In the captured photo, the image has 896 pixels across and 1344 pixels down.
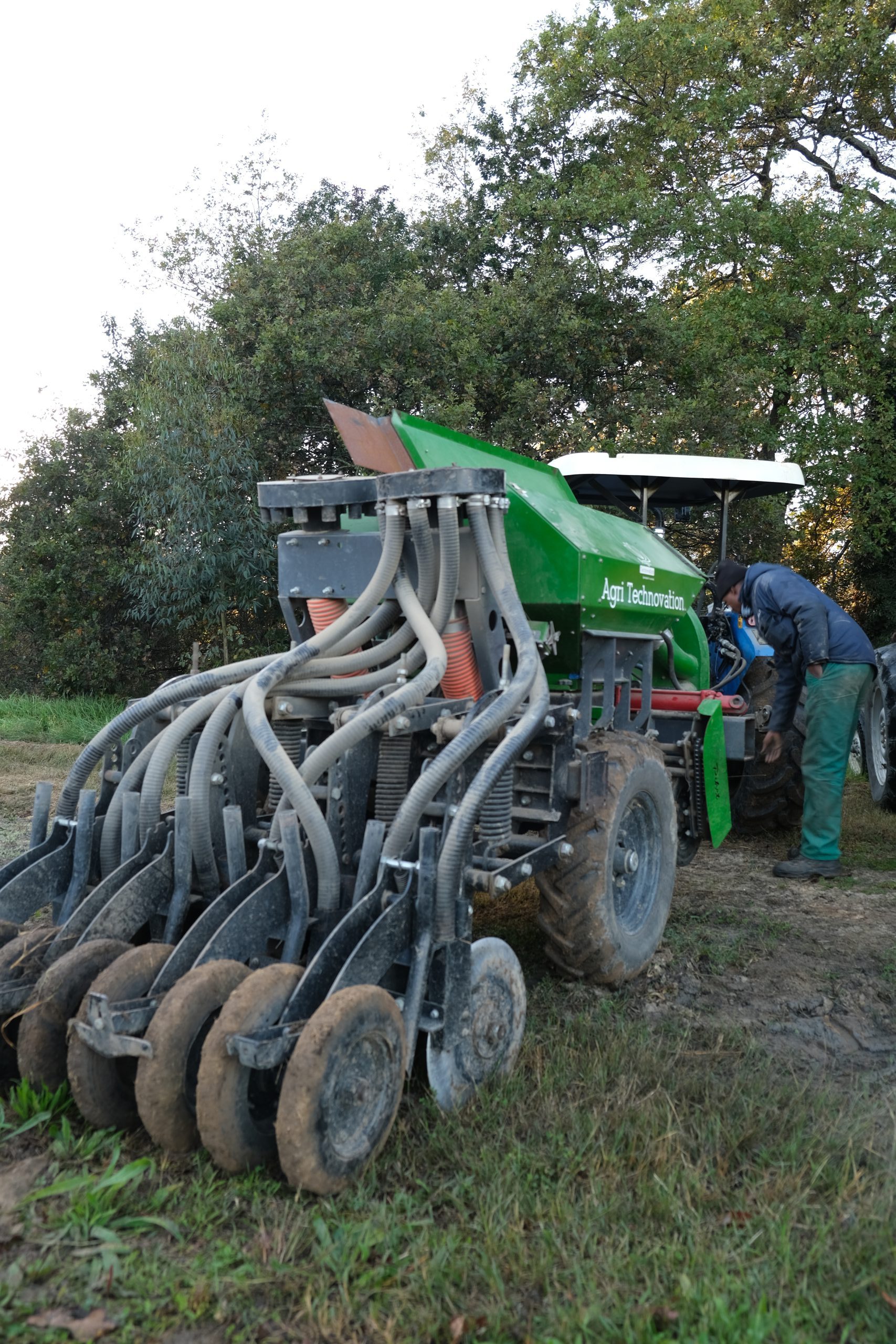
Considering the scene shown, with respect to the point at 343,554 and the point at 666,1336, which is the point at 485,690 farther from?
the point at 666,1336

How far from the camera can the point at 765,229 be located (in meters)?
14.0

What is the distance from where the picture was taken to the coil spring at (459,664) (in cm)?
349

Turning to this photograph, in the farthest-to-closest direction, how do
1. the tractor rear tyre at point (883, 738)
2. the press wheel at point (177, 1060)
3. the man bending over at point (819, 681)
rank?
the tractor rear tyre at point (883, 738), the man bending over at point (819, 681), the press wheel at point (177, 1060)

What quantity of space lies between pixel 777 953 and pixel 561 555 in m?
1.78

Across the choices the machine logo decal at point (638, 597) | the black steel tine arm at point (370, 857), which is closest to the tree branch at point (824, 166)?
the machine logo decal at point (638, 597)

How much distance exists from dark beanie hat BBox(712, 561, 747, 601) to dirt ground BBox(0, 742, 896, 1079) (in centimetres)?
148

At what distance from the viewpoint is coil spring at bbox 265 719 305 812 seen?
11.3 feet

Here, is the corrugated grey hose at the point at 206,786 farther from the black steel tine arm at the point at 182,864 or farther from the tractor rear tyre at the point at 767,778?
the tractor rear tyre at the point at 767,778

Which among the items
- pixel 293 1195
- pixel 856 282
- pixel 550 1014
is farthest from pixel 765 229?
pixel 293 1195

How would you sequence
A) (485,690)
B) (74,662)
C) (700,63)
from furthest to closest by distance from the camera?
(700,63), (74,662), (485,690)

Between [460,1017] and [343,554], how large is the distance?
5.52ft

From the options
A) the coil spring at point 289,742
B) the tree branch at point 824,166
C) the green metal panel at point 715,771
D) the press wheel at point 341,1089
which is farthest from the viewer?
the tree branch at point 824,166

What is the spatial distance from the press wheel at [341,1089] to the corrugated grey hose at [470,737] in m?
0.49

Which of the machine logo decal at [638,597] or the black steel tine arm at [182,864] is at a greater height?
the machine logo decal at [638,597]
